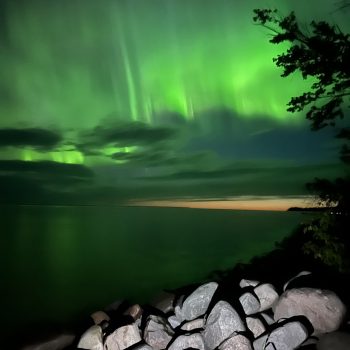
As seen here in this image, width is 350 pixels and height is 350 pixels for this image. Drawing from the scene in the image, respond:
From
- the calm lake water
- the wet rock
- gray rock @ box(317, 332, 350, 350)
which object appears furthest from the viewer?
the calm lake water

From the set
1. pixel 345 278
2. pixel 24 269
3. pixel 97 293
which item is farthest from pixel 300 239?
pixel 24 269

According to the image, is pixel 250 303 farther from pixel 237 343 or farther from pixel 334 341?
pixel 334 341

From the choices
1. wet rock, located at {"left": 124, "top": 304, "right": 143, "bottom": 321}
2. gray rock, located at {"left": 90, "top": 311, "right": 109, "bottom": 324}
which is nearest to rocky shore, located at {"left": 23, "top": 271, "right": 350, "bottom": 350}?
wet rock, located at {"left": 124, "top": 304, "right": 143, "bottom": 321}

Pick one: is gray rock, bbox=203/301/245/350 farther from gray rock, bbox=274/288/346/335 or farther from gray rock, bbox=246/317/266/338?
gray rock, bbox=274/288/346/335

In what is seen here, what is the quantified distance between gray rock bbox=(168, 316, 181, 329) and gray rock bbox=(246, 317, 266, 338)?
1.64 m

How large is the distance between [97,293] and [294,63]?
1242 centimetres

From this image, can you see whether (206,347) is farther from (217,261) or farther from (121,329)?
(217,261)

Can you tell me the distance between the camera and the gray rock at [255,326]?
18.2 feet

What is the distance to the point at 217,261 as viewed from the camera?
1769cm

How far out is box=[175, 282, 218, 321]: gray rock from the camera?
662 cm

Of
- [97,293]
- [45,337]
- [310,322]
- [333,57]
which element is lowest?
[97,293]

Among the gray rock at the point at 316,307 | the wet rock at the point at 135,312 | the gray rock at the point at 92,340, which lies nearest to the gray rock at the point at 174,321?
the wet rock at the point at 135,312

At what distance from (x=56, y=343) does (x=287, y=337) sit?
4966 mm

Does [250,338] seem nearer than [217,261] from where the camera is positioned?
Yes
